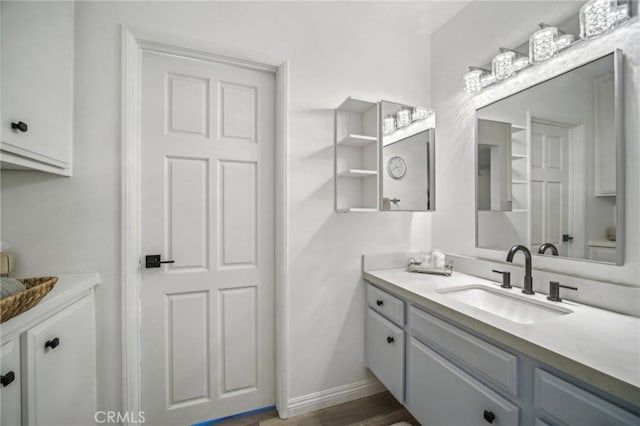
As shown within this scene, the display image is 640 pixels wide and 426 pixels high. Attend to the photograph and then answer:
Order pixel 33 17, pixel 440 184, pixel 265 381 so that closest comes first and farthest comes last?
pixel 33 17, pixel 265 381, pixel 440 184

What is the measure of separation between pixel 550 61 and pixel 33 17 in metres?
2.39

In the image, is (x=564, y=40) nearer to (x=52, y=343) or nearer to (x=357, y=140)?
(x=357, y=140)

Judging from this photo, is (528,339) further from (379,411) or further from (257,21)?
(257,21)

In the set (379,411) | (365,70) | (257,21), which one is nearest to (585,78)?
(365,70)

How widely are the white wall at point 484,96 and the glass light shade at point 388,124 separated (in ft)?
1.63

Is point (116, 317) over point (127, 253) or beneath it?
beneath

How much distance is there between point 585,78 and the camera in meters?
1.17

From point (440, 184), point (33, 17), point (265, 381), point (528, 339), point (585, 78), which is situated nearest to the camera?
point (528, 339)

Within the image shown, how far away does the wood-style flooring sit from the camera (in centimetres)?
156

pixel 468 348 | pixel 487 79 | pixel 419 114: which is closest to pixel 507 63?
pixel 487 79

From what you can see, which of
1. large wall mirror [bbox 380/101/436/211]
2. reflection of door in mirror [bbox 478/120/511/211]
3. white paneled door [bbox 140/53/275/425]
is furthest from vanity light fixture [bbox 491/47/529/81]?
white paneled door [bbox 140/53/275/425]

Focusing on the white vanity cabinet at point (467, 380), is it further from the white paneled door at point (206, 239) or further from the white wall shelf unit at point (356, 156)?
the white paneled door at point (206, 239)

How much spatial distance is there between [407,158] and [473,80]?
0.62 m

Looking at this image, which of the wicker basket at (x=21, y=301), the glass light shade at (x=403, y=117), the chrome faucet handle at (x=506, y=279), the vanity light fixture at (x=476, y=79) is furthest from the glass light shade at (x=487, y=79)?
the wicker basket at (x=21, y=301)
